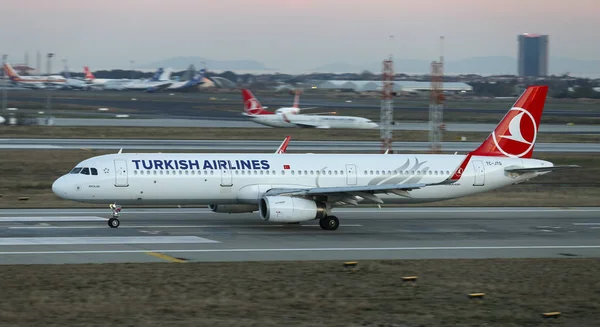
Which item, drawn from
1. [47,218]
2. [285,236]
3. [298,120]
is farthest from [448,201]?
[298,120]

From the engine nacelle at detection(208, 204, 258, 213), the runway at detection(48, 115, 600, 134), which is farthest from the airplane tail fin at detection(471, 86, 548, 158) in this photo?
the runway at detection(48, 115, 600, 134)

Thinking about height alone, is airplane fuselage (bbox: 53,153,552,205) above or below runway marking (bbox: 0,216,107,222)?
above

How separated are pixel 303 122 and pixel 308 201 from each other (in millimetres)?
65145

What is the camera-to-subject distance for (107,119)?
340 feet

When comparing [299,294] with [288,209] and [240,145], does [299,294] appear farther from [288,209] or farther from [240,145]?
[240,145]

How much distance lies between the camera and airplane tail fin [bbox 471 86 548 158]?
40.5m

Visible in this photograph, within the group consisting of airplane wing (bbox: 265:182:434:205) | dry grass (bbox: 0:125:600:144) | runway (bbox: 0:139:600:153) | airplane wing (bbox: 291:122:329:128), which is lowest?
airplane wing (bbox: 265:182:434:205)

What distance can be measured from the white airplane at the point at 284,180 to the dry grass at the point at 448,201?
7535 millimetres

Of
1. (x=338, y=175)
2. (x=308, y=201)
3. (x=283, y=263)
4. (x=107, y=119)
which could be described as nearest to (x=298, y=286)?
(x=283, y=263)

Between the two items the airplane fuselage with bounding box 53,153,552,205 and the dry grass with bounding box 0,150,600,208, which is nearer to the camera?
the airplane fuselage with bounding box 53,153,552,205

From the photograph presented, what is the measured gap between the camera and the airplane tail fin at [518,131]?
40.5 meters

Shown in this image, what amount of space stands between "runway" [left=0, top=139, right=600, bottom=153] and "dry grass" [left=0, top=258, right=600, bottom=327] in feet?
136

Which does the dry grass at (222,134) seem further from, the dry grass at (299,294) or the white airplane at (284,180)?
the dry grass at (299,294)

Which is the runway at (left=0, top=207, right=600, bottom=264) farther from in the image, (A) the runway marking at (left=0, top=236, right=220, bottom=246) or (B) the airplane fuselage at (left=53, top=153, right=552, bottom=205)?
(B) the airplane fuselage at (left=53, top=153, right=552, bottom=205)
